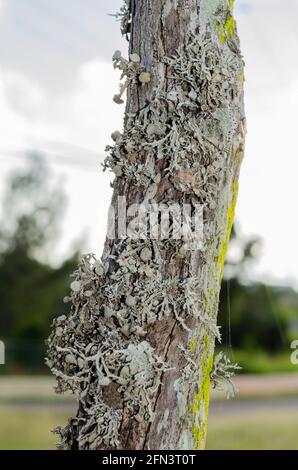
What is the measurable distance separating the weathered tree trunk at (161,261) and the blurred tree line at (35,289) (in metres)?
13.5

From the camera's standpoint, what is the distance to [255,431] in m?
10.1

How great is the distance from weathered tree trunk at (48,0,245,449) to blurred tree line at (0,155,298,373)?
13.5 m

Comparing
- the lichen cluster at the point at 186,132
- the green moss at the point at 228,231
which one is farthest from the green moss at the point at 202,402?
the lichen cluster at the point at 186,132

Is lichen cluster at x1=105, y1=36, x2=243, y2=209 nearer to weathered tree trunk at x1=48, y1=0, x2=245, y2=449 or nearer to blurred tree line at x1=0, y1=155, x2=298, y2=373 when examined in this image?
weathered tree trunk at x1=48, y1=0, x2=245, y2=449

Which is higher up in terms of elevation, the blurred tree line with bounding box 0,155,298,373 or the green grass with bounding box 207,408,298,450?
the blurred tree line with bounding box 0,155,298,373

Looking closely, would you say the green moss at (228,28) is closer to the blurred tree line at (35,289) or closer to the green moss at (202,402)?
the green moss at (202,402)

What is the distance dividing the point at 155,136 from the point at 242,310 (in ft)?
43.2

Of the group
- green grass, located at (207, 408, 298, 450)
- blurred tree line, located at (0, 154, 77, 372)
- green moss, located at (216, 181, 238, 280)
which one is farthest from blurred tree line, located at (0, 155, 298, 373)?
green moss, located at (216, 181, 238, 280)

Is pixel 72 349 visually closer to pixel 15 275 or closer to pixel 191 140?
pixel 191 140

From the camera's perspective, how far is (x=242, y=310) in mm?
14438

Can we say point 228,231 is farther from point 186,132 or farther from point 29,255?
point 29,255

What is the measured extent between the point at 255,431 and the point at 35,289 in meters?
8.31

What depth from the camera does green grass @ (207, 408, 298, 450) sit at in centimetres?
865

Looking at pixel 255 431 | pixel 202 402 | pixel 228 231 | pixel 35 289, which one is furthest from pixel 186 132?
pixel 35 289
